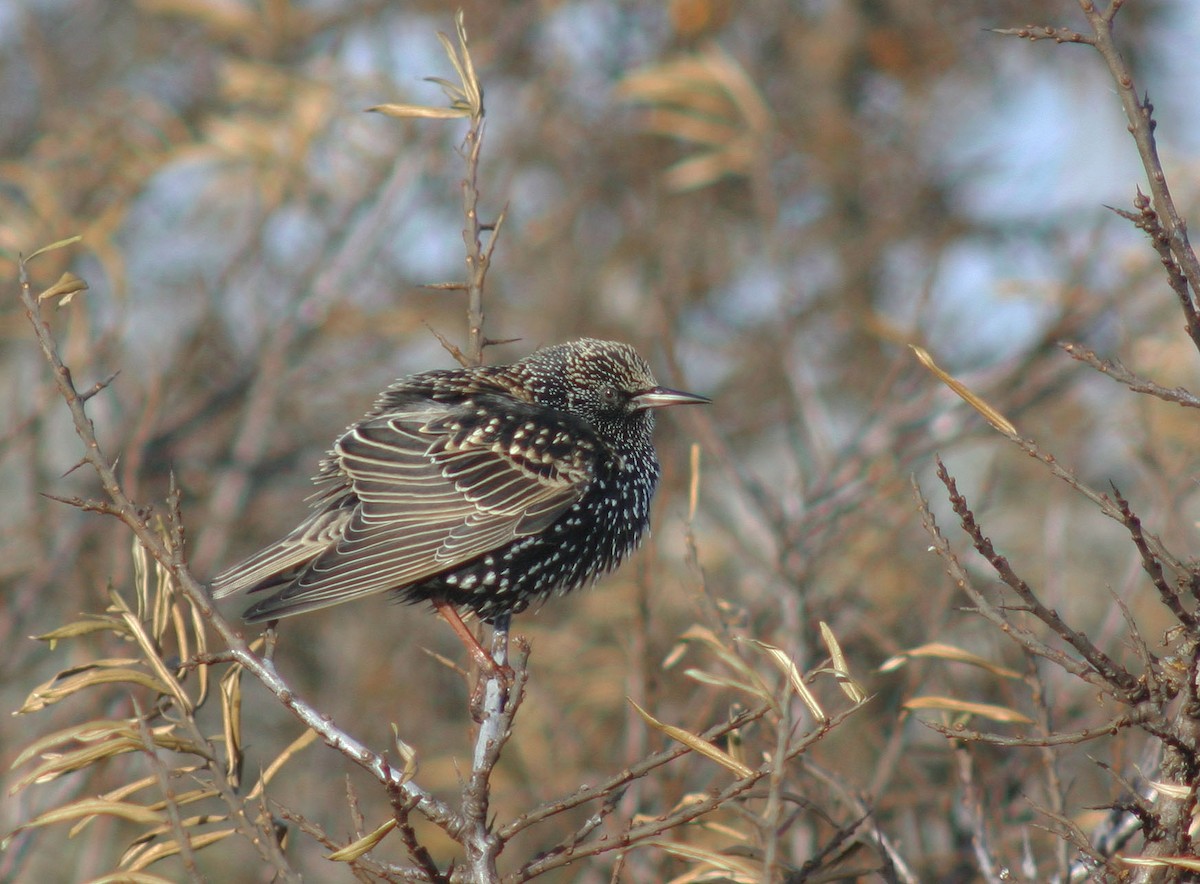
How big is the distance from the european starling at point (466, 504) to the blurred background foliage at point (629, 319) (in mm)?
420

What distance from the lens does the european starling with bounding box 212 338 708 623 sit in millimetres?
4312

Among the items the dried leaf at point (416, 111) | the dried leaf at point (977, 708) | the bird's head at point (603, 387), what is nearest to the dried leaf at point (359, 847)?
the dried leaf at point (977, 708)

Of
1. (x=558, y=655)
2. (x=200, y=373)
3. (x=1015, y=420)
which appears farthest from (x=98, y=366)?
(x=1015, y=420)

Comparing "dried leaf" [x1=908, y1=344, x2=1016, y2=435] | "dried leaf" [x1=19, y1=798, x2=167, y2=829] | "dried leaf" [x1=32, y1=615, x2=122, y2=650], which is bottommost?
"dried leaf" [x1=19, y1=798, x2=167, y2=829]

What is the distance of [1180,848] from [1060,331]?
5094 mm

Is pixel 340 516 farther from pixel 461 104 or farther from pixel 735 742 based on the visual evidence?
pixel 735 742

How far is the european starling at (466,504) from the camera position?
4312 millimetres

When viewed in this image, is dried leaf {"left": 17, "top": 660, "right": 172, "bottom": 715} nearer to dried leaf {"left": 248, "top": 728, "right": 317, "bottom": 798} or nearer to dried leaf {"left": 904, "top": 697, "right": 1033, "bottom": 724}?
dried leaf {"left": 248, "top": 728, "right": 317, "bottom": 798}

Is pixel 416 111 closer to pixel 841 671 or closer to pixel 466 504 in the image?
pixel 466 504

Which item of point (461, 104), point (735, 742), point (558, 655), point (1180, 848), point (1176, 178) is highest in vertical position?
point (461, 104)

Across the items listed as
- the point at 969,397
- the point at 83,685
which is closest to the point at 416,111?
the point at 83,685

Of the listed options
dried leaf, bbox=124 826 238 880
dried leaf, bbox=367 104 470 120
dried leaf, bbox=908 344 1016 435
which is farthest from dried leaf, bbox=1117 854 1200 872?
dried leaf, bbox=367 104 470 120

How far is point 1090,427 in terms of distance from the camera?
24.3 feet

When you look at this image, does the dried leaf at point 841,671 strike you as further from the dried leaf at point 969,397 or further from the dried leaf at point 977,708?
the dried leaf at point 977,708
